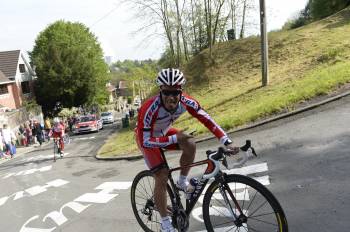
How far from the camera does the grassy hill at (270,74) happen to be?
12398mm

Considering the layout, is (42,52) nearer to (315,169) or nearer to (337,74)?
(337,74)

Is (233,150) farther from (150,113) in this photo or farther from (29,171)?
(29,171)

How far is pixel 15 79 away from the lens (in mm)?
50000

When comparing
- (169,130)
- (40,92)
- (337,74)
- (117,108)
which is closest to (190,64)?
(337,74)

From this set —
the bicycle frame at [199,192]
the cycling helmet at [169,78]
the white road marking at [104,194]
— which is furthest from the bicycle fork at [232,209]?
the white road marking at [104,194]

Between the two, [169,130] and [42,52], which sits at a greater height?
[42,52]

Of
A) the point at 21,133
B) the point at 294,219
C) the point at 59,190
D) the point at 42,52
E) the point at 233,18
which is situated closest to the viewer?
the point at 294,219

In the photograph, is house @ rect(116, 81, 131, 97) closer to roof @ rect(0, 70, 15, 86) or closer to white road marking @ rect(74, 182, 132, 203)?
roof @ rect(0, 70, 15, 86)

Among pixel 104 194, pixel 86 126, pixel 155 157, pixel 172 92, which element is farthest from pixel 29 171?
pixel 86 126

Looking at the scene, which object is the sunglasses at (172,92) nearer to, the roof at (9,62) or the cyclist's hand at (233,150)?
the cyclist's hand at (233,150)

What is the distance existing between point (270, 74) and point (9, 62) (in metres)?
43.3

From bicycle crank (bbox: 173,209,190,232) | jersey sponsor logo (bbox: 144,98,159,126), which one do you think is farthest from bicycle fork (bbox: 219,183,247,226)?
jersey sponsor logo (bbox: 144,98,159,126)

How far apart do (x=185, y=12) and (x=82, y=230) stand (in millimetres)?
29062

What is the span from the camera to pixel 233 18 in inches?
1294
